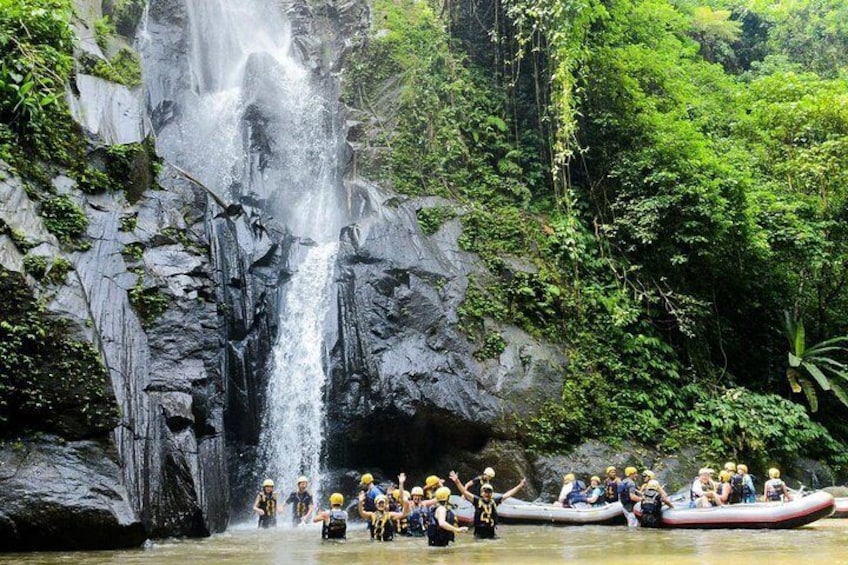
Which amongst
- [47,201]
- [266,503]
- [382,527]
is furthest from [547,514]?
[47,201]

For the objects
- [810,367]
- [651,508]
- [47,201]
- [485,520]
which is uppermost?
[47,201]

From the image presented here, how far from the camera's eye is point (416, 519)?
11.1 metres

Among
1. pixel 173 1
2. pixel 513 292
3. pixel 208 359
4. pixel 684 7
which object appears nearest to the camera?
pixel 208 359

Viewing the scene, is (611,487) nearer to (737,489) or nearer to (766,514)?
(737,489)

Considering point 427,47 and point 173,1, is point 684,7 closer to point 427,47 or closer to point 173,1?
point 427,47

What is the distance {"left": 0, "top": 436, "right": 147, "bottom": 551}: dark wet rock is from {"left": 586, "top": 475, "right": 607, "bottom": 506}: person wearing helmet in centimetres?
781

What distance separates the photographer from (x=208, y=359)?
12609 millimetres

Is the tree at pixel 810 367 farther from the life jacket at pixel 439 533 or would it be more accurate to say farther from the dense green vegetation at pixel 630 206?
the life jacket at pixel 439 533

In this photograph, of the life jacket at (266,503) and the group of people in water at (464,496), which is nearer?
the group of people in water at (464,496)

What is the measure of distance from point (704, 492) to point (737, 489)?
805 millimetres

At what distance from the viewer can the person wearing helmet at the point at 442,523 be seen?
9.20 m

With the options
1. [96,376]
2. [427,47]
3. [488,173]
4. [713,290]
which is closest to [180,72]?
[427,47]

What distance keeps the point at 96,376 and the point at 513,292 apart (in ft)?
32.5

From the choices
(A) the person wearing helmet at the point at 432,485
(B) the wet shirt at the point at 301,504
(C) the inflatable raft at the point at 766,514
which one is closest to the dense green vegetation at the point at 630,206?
(C) the inflatable raft at the point at 766,514
